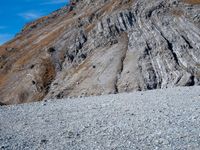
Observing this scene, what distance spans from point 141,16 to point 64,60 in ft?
63.3

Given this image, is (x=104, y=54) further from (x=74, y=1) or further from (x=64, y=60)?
(x=74, y=1)

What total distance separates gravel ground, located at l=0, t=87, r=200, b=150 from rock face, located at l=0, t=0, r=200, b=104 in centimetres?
1972

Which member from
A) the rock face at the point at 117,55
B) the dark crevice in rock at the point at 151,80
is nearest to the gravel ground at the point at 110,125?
the dark crevice in rock at the point at 151,80

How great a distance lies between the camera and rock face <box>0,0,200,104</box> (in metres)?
58.0

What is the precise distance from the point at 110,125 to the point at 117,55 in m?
40.6

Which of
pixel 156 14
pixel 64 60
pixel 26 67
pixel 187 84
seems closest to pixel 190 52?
pixel 187 84

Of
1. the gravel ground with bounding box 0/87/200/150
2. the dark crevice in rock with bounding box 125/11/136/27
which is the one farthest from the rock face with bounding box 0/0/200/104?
the gravel ground with bounding box 0/87/200/150

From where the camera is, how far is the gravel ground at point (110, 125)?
22.8m

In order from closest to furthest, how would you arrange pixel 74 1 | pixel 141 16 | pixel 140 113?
pixel 140 113, pixel 141 16, pixel 74 1

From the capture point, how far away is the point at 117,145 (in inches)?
879

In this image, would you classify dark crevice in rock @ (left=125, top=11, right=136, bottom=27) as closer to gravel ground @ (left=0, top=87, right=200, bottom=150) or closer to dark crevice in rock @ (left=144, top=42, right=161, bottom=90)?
dark crevice in rock @ (left=144, top=42, right=161, bottom=90)

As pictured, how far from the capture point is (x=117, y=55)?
67312 millimetres

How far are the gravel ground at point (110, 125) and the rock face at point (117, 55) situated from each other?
19716mm

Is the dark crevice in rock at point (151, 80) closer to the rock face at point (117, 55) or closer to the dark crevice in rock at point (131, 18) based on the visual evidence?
the rock face at point (117, 55)
